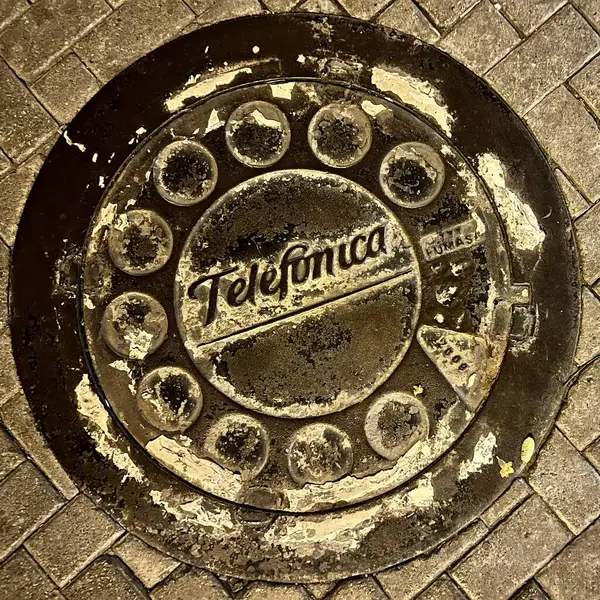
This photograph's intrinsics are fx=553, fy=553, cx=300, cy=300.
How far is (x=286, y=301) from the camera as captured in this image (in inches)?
82.0

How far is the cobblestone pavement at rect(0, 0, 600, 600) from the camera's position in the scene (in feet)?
6.86

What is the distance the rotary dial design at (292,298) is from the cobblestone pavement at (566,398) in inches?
13.5

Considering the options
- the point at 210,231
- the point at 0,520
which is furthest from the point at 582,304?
the point at 0,520

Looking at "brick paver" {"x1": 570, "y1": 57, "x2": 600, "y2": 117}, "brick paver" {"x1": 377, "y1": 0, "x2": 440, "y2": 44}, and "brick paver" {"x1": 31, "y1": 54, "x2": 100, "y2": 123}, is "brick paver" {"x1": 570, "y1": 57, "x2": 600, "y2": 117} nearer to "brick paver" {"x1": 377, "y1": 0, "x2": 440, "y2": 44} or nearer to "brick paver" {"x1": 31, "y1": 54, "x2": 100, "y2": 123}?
"brick paver" {"x1": 377, "y1": 0, "x2": 440, "y2": 44}

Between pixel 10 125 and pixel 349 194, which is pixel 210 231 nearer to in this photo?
pixel 349 194

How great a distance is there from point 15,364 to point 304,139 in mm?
1381

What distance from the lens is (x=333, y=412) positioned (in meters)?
2.10

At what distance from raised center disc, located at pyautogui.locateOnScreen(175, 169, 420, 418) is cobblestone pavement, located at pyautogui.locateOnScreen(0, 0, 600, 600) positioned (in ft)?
2.26

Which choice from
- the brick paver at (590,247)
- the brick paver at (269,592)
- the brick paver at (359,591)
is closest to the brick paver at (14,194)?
the brick paver at (269,592)

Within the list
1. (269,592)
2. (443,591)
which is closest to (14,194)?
(269,592)

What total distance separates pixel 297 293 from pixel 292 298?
27 millimetres

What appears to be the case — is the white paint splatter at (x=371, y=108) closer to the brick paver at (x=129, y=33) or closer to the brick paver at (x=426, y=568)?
the brick paver at (x=129, y=33)

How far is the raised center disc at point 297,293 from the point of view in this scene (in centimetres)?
207

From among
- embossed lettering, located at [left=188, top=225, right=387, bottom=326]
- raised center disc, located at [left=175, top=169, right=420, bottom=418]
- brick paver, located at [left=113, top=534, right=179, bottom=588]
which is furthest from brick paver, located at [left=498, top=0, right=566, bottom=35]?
brick paver, located at [left=113, top=534, right=179, bottom=588]
